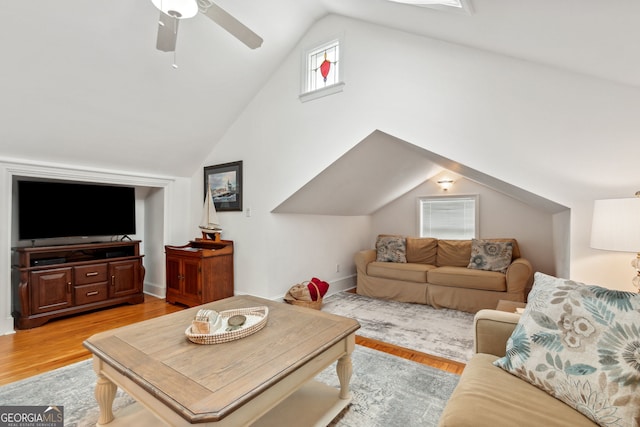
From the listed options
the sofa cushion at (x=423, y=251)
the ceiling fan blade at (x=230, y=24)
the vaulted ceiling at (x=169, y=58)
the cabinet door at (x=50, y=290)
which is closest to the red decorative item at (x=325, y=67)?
the vaulted ceiling at (x=169, y=58)

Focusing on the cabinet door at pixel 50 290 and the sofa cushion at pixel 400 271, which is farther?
the sofa cushion at pixel 400 271

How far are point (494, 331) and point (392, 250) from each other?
9.94 ft

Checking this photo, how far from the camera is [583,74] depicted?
6.46ft

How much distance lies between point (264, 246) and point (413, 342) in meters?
1.97

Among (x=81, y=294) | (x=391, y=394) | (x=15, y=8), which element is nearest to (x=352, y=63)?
(x=15, y=8)

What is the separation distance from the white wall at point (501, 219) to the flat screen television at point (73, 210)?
4.20 meters

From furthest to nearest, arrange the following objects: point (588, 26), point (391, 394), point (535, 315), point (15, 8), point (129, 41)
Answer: point (129, 41) → point (15, 8) → point (391, 394) → point (588, 26) → point (535, 315)

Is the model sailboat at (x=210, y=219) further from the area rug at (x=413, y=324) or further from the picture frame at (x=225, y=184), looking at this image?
the area rug at (x=413, y=324)

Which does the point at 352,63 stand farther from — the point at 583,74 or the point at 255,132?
the point at 583,74

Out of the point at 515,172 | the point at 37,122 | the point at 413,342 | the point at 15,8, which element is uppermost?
the point at 15,8

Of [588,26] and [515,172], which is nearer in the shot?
[588,26]

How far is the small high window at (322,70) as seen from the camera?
10.5 feet

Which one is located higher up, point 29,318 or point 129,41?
point 129,41

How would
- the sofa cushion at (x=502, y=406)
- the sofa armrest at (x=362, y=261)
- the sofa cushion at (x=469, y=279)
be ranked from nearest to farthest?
the sofa cushion at (x=502, y=406)
the sofa cushion at (x=469, y=279)
the sofa armrest at (x=362, y=261)
